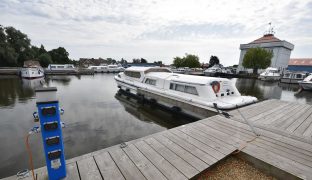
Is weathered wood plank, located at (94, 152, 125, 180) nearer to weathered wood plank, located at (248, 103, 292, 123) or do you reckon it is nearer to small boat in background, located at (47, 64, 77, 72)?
weathered wood plank, located at (248, 103, 292, 123)

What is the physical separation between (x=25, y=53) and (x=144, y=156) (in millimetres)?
45862

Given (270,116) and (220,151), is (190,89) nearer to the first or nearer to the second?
(270,116)

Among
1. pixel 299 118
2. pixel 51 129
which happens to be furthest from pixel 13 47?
pixel 299 118

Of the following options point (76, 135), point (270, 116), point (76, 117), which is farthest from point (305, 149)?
point (76, 117)

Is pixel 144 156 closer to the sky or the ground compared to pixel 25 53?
closer to the ground

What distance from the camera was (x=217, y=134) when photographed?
3.99m

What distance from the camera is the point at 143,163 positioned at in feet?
8.93

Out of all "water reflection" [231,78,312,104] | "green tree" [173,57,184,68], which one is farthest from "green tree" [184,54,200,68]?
"water reflection" [231,78,312,104]

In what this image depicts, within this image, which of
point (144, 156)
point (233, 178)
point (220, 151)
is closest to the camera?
point (233, 178)

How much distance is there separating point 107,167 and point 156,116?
665 centimetres

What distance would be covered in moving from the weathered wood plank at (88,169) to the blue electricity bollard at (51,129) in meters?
0.29

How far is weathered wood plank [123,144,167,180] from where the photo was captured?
243 centimetres

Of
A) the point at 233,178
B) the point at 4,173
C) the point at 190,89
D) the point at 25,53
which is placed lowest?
the point at 4,173

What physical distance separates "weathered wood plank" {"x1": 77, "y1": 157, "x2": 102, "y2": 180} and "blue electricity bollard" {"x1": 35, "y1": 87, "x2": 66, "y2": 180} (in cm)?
29
